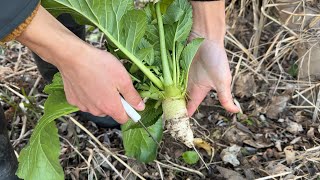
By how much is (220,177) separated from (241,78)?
424 millimetres

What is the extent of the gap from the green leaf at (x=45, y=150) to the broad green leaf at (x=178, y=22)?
0.29 metres

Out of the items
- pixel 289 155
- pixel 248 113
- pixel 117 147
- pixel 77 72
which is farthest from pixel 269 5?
pixel 77 72

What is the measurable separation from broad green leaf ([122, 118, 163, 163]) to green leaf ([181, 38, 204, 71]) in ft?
0.70

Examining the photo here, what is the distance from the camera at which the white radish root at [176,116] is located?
4.25ft

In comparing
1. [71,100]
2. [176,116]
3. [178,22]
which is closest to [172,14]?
[178,22]

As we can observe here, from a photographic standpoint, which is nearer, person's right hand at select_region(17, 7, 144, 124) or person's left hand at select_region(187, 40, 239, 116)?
person's right hand at select_region(17, 7, 144, 124)

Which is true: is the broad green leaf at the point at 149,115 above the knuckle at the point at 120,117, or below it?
below

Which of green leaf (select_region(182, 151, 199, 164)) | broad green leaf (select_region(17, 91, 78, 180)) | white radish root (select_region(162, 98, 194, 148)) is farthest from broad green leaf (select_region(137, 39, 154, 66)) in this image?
green leaf (select_region(182, 151, 199, 164))

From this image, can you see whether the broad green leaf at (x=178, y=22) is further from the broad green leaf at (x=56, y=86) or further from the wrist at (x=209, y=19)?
the broad green leaf at (x=56, y=86)

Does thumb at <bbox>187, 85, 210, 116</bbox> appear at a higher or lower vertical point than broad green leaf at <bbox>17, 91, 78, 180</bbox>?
higher

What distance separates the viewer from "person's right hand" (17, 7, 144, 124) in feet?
3.33

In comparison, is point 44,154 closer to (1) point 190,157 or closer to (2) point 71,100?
(2) point 71,100

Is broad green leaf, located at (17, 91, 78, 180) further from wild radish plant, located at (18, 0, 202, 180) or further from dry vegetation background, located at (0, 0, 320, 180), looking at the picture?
dry vegetation background, located at (0, 0, 320, 180)

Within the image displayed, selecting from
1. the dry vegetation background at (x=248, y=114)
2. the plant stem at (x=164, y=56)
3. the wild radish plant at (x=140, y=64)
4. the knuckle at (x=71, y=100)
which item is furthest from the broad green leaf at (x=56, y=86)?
the dry vegetation background at (x=248, y=114)
